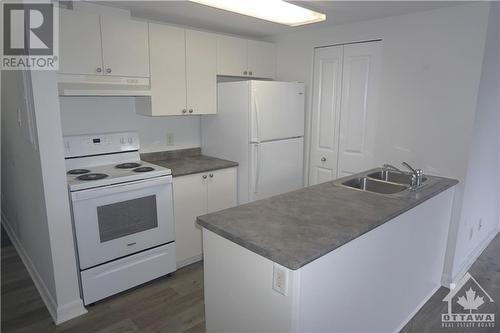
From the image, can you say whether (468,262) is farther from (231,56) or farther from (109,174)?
(109,174)

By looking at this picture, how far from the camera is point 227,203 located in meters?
3.20

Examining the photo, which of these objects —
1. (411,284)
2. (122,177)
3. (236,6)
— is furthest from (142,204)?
(411,284)

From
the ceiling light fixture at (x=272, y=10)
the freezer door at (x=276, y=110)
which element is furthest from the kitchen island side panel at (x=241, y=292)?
the freezer door at (x=276, y=110)

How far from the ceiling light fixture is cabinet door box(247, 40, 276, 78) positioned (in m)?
1.18

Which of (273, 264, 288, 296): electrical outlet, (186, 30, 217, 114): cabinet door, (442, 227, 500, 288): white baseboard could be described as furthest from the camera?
(186, 30, 217, 114): cabinet door

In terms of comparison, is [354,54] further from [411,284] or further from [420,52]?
[411,284]

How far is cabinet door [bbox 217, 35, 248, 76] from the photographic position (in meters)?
3.15

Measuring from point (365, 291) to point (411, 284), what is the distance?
0.71m

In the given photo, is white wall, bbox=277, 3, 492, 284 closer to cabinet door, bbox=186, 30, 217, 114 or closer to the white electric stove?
cabinet door, bbox=186, 30, 217, 114

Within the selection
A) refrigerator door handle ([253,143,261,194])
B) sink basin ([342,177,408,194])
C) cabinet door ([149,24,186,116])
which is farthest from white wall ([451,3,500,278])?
cabinet door ([149,24,186,116])

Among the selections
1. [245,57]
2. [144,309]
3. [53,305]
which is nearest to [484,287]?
[144,309]

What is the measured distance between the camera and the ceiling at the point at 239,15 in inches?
95.3

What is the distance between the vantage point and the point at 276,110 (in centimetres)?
315

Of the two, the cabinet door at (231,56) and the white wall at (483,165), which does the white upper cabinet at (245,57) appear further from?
the white wall at (483,165)
